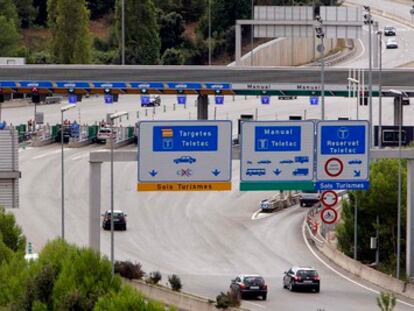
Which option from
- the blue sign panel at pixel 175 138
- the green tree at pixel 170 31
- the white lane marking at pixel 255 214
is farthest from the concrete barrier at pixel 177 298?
the green tree at pixel 170 31

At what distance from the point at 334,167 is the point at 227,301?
4842 mm

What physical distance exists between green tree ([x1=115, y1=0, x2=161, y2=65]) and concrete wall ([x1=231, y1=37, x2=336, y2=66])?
21.6 ft

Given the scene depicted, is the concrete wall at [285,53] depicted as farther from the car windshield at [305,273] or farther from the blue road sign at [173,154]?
the blue road sign at [173,154]

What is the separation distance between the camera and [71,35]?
122312 mm

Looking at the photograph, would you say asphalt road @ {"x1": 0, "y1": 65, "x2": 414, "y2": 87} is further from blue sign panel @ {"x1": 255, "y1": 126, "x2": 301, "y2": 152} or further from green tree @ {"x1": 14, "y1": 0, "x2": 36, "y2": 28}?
green tree @ {"x1": 14, "y1": 0, "x2": 36, "y2": 28}

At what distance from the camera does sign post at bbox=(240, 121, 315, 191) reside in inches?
1989

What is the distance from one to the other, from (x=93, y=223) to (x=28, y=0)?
98.6 m

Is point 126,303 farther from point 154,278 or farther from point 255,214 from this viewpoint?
point 255,214

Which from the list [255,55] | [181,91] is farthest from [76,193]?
[255,55]

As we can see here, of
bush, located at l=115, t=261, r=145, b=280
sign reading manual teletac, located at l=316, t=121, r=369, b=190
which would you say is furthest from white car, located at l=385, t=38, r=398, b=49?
sign reading manual teletac, located at l=316, t=121, r=369, b=190

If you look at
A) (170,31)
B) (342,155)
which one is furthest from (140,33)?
(342,155)

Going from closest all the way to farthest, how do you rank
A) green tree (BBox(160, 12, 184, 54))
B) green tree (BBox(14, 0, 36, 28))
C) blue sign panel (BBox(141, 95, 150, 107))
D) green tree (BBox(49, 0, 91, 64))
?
blue sign panel (BBox(141, 95, 150, 107)) → green tree (BBox(49, 0, 91, 64)) → green tree (BBox(160, 12, 184, 54)) → green tree (BBox(14, 0, 36, 28))

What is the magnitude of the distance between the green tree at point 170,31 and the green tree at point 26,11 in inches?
419

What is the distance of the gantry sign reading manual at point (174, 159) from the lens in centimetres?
4953
